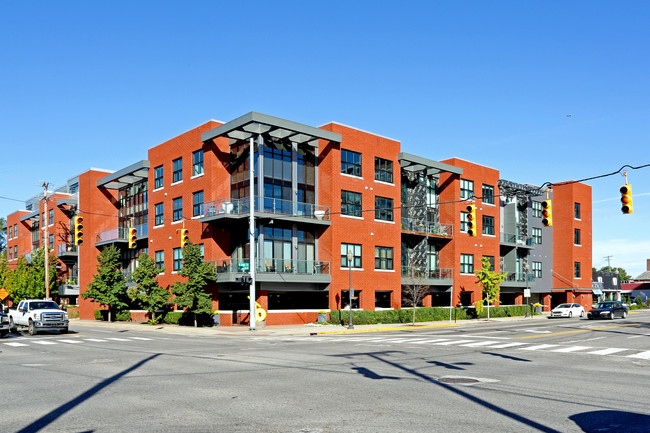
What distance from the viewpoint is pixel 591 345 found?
2597 cm

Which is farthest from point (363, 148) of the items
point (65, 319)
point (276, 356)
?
point (276, 356)

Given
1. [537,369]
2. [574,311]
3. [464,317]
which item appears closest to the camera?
[537,369]

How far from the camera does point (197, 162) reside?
4609 cm

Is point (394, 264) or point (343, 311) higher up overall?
point (394, 264)

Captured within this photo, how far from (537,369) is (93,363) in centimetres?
1318

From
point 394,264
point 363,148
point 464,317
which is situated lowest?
point 464,317

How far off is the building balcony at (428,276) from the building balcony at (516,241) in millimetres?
11235

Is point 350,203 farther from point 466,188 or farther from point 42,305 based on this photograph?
point 42,305

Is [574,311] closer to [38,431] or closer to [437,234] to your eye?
[437,234]

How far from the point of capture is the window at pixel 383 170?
49.2 m

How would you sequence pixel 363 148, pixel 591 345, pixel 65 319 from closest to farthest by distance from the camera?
1. pixel 591 345
2. pixel 65 319
3. pixel 363 148

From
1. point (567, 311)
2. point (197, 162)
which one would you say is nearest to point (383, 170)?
point (197, 162)

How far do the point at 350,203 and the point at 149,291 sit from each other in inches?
646

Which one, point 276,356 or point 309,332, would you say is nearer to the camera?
point 276,356
